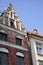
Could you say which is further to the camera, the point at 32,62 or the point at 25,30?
the point at 25,30

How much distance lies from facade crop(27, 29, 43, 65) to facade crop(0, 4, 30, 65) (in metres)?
0.74

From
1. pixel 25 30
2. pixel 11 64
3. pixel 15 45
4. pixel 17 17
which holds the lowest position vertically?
pixel 11 64

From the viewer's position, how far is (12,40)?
2220 cm

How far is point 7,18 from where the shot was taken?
76.2 ft

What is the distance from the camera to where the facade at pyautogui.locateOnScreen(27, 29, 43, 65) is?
23125mm

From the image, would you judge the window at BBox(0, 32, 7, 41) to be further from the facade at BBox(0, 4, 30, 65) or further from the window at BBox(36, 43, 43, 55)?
the window at BBox(36, 43, 43, 55)

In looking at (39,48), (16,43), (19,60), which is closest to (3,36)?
(16,43)

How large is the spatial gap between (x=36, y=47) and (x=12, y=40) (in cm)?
397

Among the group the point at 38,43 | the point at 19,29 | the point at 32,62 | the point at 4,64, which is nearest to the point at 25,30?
the point at 19,29

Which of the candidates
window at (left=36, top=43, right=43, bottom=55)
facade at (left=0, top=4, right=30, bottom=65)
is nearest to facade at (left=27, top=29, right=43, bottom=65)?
window at (left=36, top=43, right=43, bottom=55)

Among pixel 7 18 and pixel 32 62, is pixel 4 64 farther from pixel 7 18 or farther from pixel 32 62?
pixel 7 18

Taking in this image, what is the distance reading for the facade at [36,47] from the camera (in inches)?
910

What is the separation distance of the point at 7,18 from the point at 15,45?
3812mm

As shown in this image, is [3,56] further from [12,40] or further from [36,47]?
[36,47]
